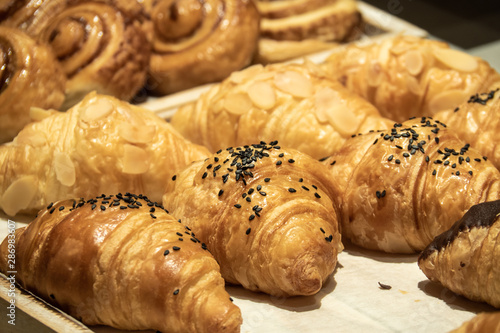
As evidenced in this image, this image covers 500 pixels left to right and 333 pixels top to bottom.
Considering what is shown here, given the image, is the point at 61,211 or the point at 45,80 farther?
the point at 45,80

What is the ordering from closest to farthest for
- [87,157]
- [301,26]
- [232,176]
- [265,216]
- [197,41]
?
[265,216], [232,176], [87,157], [197,41], [301,26]

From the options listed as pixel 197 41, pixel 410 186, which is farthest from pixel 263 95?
pixel 197 41

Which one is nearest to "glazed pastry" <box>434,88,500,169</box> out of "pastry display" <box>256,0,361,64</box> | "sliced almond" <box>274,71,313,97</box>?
"sliced almond" <box>274,71,313,97</box>

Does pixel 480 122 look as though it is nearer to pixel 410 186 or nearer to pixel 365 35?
pixel 410 186

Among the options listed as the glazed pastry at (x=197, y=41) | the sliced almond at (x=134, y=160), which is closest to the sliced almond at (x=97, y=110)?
the sliced almond at (x=134, y=160)

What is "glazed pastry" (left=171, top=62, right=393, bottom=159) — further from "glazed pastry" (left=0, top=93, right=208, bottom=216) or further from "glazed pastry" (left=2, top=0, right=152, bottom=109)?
"glazed pastry" (left=2, top=0, right=152, bottom=109)

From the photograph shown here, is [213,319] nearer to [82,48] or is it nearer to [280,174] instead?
[280,174]

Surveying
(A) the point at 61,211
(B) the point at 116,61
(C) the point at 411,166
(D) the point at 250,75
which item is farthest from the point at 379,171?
(B) the point at 116,61
